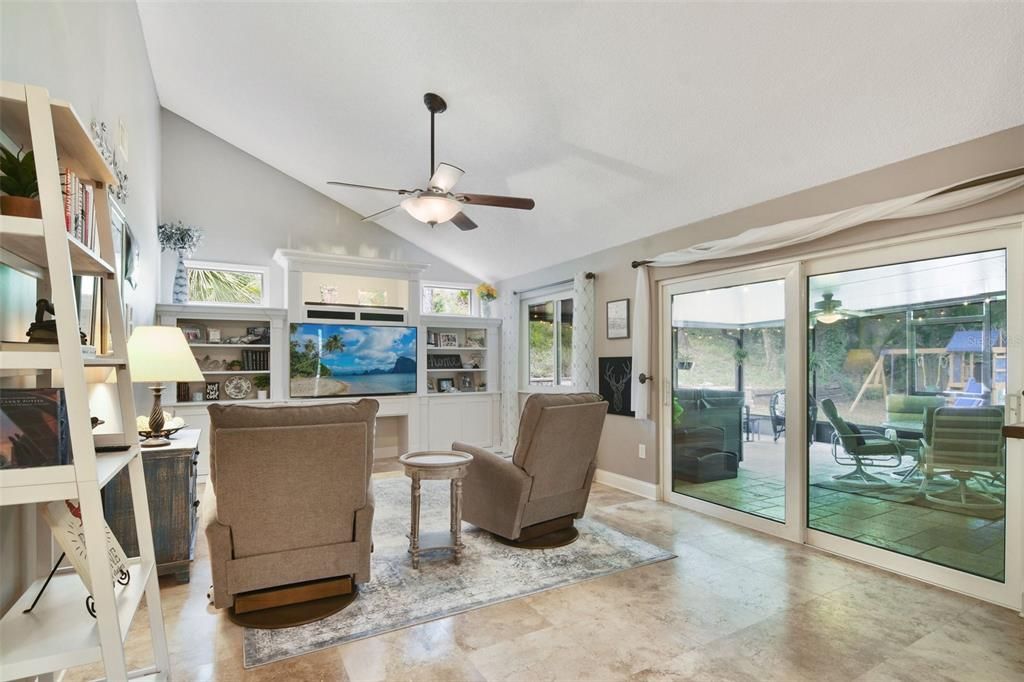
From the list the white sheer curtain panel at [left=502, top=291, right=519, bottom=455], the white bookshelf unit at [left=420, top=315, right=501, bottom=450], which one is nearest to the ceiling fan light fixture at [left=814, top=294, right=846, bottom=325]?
the white sheer curtain panel at [left=502, top=291, right=519, bottom=455]

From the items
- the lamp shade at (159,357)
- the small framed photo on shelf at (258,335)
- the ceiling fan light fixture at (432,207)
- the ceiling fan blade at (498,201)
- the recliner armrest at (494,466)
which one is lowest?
the recliner armrest at (494,466)

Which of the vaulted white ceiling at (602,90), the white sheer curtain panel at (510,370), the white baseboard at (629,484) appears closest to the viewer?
the vaulted white ceiling at (602,90)

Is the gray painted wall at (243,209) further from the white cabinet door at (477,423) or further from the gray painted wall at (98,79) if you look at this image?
the white cabinet door at (477,423)

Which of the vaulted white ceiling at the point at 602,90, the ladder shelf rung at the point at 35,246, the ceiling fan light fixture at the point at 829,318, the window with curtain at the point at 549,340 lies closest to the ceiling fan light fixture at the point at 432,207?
the vaulted white ceiling at the point at 602,90

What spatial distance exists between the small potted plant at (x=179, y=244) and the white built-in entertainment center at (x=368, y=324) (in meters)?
0.18

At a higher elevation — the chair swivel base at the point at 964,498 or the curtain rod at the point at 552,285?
the curtain rod at the point at 552,285

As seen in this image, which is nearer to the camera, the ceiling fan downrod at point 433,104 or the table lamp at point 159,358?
the table lamp at point 159,358

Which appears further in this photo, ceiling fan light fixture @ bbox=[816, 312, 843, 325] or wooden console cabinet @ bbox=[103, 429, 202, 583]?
ceiling fan light fixture @ bbox=[816, 312, 843, 325]

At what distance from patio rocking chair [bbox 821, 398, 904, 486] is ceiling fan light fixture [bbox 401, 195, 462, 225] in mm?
2819

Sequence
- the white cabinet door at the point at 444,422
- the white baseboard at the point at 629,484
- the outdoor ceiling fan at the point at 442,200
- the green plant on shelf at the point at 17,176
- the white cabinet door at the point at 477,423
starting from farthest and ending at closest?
the white cabinet door at the point at 477,423
the white cabinet door at the point at 444,422
the white baseboard at the point at 629,484
the outdoor ceiling fan at the point at 442,200
the green plant on shelf at the point at 17,176

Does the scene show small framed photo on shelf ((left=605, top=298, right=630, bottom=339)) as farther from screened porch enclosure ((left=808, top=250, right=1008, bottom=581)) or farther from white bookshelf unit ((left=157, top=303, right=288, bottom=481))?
white bookshelf unit ((left=157, top=303, right=288, bottom=481))

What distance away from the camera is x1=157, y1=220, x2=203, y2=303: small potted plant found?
17.7ft

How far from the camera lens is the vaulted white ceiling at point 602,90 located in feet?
8.48

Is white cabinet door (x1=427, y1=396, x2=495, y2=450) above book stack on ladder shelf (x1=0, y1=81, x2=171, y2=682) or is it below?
below
